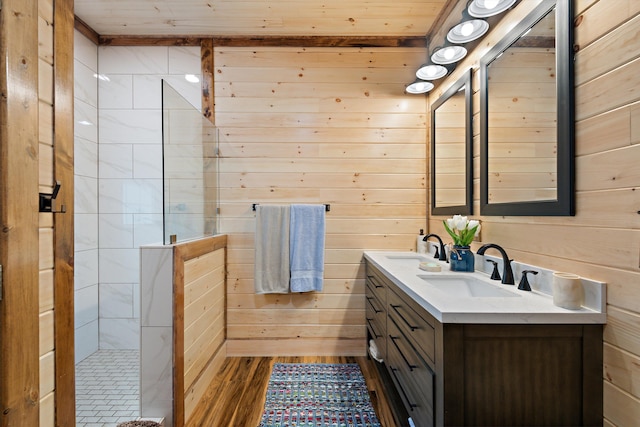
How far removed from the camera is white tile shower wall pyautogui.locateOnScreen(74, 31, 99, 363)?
2273mm

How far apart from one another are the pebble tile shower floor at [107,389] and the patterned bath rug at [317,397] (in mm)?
793

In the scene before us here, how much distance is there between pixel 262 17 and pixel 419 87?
129cm

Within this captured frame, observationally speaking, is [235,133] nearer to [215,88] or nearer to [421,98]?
[215,88]

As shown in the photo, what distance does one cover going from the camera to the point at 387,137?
2488 millimetres

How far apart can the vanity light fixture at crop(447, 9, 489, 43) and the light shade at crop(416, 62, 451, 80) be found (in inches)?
12.5

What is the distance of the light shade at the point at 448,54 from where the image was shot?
1788 mm

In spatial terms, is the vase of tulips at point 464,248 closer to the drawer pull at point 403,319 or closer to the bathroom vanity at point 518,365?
the drawer pull at point 403,319

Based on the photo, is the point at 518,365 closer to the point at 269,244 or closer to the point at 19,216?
the point at 19,216

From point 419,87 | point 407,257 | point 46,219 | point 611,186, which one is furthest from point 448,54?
point 46,219

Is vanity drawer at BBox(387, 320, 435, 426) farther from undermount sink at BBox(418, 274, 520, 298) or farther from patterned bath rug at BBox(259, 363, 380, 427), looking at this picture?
patterned bath rug at BBox(259, 363, 380, 427)

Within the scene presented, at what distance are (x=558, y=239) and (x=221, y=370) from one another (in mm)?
2257

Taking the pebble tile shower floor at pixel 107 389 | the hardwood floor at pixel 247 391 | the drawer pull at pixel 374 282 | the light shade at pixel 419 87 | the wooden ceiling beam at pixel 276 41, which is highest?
the wooden ceiling beam at pixel 276 41

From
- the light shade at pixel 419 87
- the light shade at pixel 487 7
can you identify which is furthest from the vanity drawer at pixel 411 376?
the light shade at pixel 419 87

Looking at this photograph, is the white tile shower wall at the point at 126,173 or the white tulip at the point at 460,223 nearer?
the white tulip at the point at 460,223
